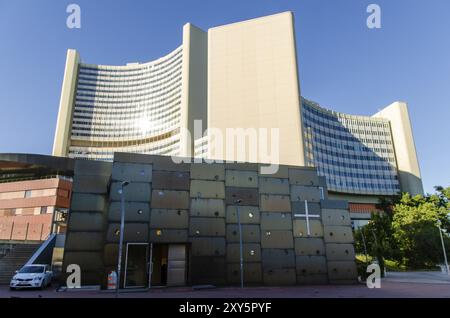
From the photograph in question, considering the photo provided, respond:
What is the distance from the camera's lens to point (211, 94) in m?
103

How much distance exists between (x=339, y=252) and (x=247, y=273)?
921 cm

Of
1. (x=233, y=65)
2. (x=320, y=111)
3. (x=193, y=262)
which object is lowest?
(x=193, y=262)

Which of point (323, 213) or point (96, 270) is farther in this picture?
point (323, 213)

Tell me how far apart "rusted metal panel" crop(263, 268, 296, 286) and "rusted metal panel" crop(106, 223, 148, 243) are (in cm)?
1079

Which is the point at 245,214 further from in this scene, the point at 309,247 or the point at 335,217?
the point at 335,217

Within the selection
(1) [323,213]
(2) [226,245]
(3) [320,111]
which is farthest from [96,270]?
(3) [320,111]

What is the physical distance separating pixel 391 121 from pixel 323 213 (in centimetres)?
11807

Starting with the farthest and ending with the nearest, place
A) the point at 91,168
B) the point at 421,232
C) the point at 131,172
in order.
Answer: the point at 421,232 < the point at 91,168 < the point at 131,172

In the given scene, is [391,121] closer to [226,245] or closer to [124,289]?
[226,245]

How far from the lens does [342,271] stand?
1122 inches

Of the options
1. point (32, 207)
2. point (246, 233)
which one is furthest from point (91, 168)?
point (32, 207)

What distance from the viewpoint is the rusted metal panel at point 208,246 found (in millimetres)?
25609

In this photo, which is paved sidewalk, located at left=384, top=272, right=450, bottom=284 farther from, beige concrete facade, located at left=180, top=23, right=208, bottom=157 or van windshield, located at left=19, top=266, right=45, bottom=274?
beige concrete facade, located at left=180, top=23, right=208, bottom=157

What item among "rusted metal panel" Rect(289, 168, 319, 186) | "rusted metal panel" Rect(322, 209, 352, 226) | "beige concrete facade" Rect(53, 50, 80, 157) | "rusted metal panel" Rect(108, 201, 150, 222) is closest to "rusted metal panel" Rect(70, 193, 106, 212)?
"rusted metal panel" Rect(108, 201, 150, 222)
